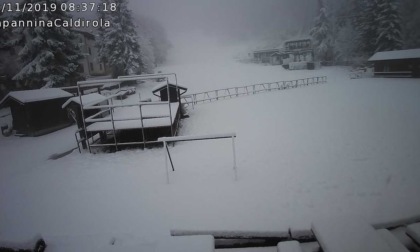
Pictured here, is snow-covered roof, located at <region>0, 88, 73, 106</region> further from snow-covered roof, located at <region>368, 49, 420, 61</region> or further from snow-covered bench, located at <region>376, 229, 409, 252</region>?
snow-covered roof, located at <region>368, 49, 420, 61</region>

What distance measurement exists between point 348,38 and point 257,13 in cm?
1188

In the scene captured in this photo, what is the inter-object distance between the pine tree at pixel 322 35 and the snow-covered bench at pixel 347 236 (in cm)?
3413

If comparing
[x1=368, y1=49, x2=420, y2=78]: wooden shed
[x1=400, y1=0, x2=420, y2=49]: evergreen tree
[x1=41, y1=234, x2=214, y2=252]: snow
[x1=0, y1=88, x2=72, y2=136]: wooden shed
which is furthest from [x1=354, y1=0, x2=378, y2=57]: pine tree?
[x1=41, y1=234, x2=214, y2=252]: snow

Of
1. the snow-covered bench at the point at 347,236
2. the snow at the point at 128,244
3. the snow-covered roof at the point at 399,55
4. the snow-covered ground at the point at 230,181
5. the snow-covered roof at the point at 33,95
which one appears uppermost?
the snow-covered roof at the point at 399,55

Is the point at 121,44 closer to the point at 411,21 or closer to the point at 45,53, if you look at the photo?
the point at 45,53

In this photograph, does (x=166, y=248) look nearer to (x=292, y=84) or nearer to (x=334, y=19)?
(x=292, y=84)

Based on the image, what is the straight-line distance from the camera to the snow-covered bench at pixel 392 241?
187 cm

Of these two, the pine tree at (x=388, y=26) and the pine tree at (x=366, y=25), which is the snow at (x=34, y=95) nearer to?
the pine tree at (x=388, y=26)

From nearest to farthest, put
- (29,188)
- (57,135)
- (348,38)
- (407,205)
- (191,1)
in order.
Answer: (407,205) → (29,188) → (57,135) → (191,1) → (348,38)

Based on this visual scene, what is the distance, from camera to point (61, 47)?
19047 millimetres

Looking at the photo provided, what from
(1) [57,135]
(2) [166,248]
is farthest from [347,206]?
(1) [57,135]

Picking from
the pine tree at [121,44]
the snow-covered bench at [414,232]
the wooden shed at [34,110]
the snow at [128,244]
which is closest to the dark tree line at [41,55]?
the pine tree at [121,44]

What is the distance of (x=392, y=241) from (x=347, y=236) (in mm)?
343

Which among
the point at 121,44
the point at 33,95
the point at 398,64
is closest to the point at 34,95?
the point at 33,95
